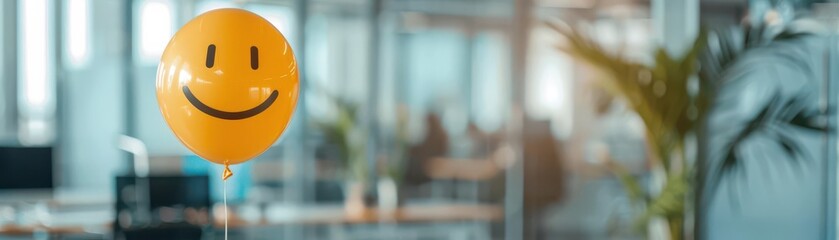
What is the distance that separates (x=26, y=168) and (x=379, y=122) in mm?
2510

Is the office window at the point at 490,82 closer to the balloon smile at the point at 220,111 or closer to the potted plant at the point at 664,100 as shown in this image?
the potted plant at the point at 664,100

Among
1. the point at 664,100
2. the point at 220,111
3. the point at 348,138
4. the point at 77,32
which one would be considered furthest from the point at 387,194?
the point at 220,111

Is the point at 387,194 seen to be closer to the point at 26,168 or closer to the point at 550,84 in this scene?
the point at 550,84

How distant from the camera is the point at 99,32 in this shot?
7207 millimetres

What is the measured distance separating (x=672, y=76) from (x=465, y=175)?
254 centimetres

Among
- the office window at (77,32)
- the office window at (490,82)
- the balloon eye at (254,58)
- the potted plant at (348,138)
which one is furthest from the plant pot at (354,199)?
the balloon eye at (254,58)

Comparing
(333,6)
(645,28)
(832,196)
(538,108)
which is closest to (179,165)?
(333,6)

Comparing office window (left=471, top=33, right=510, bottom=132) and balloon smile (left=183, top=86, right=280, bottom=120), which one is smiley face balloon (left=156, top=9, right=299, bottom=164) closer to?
balloon smile (left=183, top=86, right=280, bottom=120)

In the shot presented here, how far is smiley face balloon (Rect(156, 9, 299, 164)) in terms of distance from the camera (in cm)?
→ 281

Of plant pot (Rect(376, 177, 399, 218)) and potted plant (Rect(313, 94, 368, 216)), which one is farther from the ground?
potted plant (Rect(313, 94, 368, 216))

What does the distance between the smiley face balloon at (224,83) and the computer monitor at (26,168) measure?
10.8 ft

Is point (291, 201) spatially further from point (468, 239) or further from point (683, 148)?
point (683, 148)

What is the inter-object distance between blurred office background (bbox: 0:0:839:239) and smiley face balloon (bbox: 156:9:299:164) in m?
3.26

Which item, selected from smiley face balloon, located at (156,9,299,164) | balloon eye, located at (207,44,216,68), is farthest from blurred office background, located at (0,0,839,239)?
balloon eye, located at (207,44,216,68)
